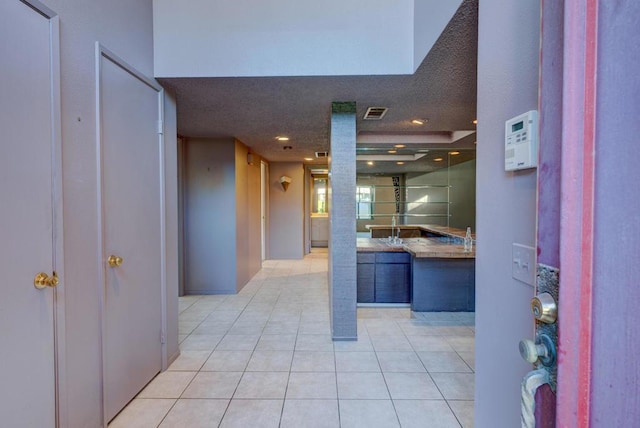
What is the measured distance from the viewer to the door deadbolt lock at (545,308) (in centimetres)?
58

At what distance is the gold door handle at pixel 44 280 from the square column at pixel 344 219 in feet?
7.03

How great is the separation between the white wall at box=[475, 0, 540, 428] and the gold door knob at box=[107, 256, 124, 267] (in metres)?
2.06

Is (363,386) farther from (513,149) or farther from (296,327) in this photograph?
(513,149)

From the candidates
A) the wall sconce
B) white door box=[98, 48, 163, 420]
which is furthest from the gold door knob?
the wall sconce

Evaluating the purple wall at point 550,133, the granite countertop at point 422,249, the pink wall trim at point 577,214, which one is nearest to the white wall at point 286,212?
the granite countertop at point 422,249

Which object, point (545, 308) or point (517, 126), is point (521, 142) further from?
point (545, 308)

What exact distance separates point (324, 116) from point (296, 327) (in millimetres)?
2353

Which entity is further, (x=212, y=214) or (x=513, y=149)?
(x=212, y=214)

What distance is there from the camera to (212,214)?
187 inches

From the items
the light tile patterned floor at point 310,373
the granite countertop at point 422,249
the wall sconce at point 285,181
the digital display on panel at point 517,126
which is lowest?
the light tile patterned floor at point 310,373

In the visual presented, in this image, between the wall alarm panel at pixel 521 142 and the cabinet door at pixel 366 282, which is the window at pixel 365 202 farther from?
the wall alarm panel at pixel 521 142

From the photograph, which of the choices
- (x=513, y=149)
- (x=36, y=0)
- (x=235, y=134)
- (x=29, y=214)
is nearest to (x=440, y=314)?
(x=513, y=149)

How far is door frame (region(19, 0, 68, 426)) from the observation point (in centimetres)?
155

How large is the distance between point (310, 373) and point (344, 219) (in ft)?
4.57
